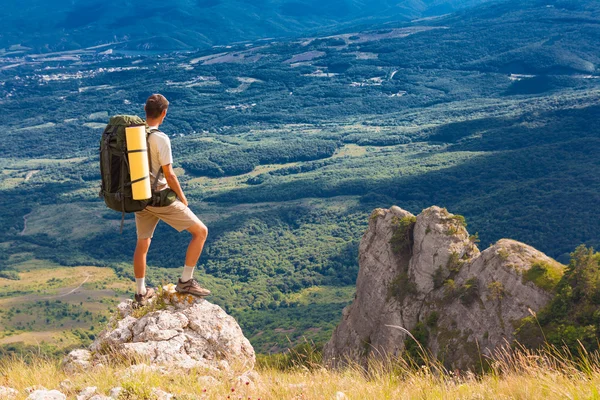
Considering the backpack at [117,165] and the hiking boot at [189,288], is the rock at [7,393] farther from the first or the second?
the hiking boot at [189,288]

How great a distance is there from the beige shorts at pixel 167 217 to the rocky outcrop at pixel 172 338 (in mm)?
1942

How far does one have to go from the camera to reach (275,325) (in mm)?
109438

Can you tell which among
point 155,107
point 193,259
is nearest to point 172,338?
point 193,259

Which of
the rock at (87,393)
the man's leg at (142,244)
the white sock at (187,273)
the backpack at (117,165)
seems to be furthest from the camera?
the white sock at (187,273)

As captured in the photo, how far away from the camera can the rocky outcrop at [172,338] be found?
1417cm

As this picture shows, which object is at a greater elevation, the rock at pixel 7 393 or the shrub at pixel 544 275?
the rock at pixel 7 393

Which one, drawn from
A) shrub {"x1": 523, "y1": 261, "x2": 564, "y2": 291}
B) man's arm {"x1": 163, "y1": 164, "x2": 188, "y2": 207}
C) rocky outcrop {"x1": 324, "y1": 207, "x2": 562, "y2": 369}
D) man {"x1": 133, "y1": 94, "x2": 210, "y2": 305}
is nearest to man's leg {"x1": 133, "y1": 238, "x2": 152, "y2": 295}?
man {"x1": 133, "y1": 94, "x2": 210, "y2": 305}

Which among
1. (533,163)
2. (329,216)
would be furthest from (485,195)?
(329,216)

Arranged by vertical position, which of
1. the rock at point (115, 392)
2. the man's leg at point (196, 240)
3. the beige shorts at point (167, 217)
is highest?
the beige shorts at point (167, 217)

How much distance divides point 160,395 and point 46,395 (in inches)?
82.3

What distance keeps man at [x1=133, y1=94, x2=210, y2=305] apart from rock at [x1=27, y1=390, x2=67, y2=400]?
463cm

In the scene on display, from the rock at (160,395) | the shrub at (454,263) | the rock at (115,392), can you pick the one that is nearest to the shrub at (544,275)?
the shrub at (454,263)

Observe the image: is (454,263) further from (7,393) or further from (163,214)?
(7,393)

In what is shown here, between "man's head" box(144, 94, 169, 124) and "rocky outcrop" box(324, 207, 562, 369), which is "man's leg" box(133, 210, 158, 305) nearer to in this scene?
"man's head" box(144, 94, 169, 124)
